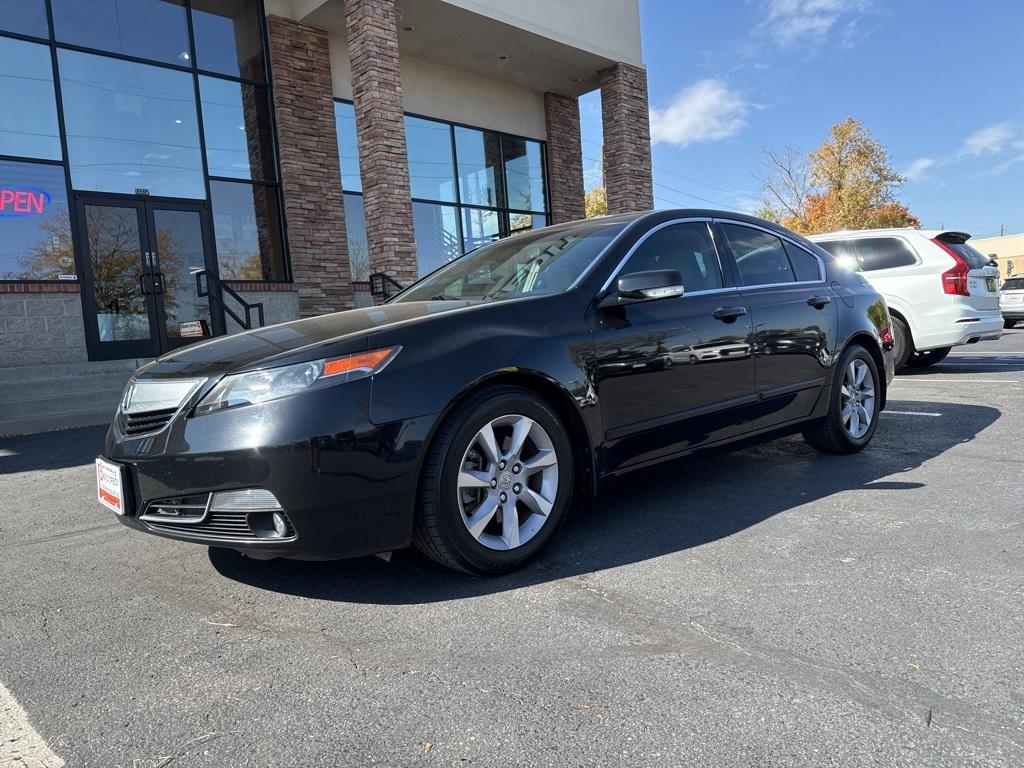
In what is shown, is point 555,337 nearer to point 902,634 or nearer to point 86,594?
point 902,634

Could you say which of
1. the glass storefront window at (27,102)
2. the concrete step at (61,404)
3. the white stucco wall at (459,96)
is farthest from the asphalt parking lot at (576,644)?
the white stucco wall at (459,96)

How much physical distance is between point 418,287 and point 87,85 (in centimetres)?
925

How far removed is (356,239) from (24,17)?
5.70 m

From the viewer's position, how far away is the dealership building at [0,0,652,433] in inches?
388

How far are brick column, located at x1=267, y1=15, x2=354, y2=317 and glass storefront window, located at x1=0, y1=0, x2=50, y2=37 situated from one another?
3.32 metres

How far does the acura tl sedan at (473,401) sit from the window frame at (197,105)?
844cm

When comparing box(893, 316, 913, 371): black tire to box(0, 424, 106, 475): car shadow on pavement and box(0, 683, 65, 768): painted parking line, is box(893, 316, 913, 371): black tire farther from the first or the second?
box(0, 683, 65, 768): painted parking line

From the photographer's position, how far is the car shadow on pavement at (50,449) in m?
5.80

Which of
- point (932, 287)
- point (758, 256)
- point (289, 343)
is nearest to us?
point (289, 343)

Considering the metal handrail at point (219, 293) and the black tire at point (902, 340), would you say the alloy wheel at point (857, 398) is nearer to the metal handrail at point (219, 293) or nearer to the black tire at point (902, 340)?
the black tire at point (902, 340)

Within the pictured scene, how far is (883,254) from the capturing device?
8961 millimetres

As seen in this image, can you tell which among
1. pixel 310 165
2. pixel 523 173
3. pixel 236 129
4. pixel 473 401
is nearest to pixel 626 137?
pixel 523 173

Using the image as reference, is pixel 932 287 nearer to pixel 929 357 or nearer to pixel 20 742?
pixel 929 357

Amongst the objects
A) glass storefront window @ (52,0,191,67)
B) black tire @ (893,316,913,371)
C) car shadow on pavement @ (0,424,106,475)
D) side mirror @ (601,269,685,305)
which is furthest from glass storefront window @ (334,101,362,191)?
side mirror @ (601,269,685,305)
